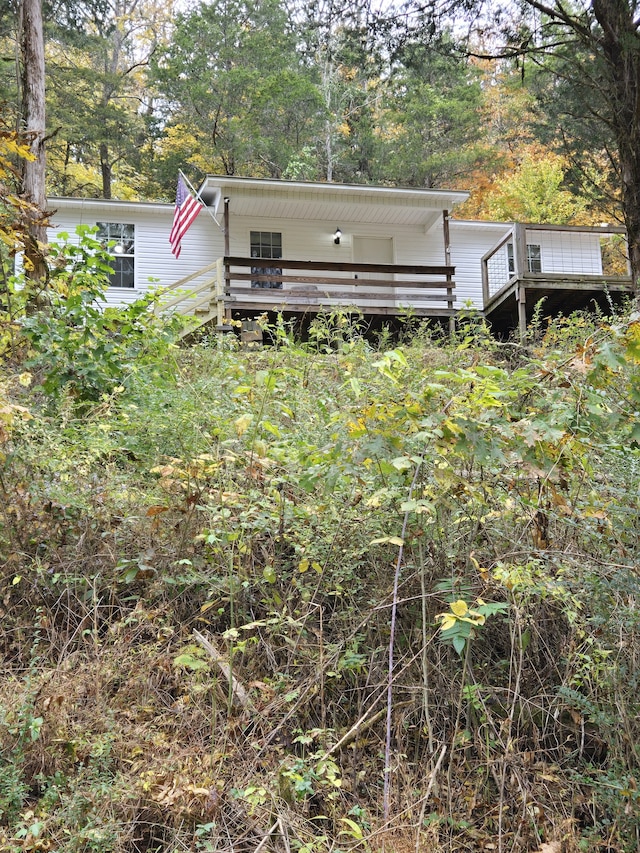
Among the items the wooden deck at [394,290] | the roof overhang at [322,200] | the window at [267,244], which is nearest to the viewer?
the wooden deck at [394,290]

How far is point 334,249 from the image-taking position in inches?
682

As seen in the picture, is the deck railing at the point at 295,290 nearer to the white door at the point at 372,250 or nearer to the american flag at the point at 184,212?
the american flag at the point at 184,212

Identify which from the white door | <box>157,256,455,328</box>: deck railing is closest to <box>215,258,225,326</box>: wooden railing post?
<box>157,256,455,328</box>: deck railing

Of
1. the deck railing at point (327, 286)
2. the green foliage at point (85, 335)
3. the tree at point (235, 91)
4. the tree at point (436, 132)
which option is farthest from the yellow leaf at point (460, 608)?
the tree at point (436, 132)

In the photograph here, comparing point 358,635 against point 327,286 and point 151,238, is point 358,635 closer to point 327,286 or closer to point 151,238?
point 327,286

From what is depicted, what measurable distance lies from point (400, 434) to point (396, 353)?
407mm

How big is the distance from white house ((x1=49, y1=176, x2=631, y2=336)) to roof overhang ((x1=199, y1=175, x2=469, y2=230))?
24 mm

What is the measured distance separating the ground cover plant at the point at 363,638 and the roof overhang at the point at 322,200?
12.0 m

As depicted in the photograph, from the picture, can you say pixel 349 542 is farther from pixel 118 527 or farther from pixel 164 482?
pixel 118 527

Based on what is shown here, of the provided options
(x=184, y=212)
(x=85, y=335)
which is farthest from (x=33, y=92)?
(x=85, y=335)

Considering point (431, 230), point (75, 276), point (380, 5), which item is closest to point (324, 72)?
point (431, 230)

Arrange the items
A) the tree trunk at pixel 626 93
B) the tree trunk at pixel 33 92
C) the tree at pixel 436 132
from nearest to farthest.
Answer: the tree trunk at pixel 626 93 < the tree trunk at pixel 33 92 < the tree at pixel 436 132

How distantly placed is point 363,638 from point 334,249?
1501cm

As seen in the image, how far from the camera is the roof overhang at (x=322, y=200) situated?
589 inches
